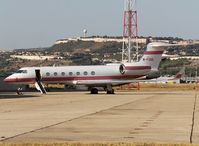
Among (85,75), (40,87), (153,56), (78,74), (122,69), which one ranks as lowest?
(40,87)

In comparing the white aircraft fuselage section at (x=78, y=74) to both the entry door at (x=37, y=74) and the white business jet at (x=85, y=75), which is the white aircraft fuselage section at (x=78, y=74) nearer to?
the white business jet at (x=85, y=75)

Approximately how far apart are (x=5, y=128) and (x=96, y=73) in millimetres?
37831

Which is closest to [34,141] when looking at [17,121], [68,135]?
[68,135]

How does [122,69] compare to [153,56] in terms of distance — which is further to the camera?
[153,56]

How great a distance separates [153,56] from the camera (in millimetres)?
55688

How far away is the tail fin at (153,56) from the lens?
5553cm

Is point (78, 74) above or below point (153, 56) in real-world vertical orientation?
below

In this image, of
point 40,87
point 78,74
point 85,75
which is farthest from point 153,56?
point 40,87

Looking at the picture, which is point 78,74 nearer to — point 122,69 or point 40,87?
point 40,87

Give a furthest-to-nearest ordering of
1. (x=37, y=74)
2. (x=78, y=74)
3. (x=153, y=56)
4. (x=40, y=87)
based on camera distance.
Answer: (x=153, y=56) < (x=37, y=74) < (x=78, y=74) < (x=40, y=87)

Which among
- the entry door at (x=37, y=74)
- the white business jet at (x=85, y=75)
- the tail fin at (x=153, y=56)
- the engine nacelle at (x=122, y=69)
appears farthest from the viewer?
the tail fin at (x=153, y=56)

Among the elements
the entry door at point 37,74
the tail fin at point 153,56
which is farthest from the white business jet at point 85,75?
the tail fin at point 153,56

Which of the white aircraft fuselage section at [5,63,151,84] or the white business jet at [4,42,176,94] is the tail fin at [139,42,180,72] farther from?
the white aircraft fuselage section at [5,63,151,84]

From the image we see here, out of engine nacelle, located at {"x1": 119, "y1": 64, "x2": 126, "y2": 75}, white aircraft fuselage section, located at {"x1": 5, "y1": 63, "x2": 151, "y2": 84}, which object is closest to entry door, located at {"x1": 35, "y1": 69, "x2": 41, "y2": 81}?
white aircraft fuselage section, located at {"x1": 5, "y1": 63, "x2": 151, "y2": 84}
